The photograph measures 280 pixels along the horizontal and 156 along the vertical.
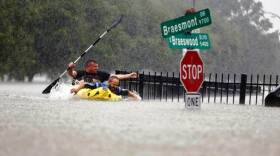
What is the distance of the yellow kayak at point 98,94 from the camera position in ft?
73.0

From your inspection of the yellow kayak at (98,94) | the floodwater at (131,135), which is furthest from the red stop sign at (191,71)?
the yellow kayak at (98,94)

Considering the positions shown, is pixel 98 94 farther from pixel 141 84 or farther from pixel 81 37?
pixel 81 37

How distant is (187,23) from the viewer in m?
16.7

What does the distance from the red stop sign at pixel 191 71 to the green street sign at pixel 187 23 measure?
552 millimetres

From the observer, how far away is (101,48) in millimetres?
57719

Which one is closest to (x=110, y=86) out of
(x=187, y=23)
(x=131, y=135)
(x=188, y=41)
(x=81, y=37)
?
(x=188, y=41)

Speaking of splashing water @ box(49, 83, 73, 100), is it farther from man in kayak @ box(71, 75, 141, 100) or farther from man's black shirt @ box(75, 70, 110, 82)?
man's black shirt @ box(75, 70, 110, 82)

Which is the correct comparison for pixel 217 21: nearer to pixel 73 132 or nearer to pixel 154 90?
pixel 154 90

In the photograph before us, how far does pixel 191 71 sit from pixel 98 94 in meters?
5.98

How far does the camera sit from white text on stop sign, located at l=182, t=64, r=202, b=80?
16736 millimetres

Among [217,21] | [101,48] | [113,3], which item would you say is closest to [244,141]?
[101,48]

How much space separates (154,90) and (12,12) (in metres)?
24.3

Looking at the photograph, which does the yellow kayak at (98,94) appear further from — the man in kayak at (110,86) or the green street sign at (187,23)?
the green street sign at (187,23)

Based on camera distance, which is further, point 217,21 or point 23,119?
point 217,21
